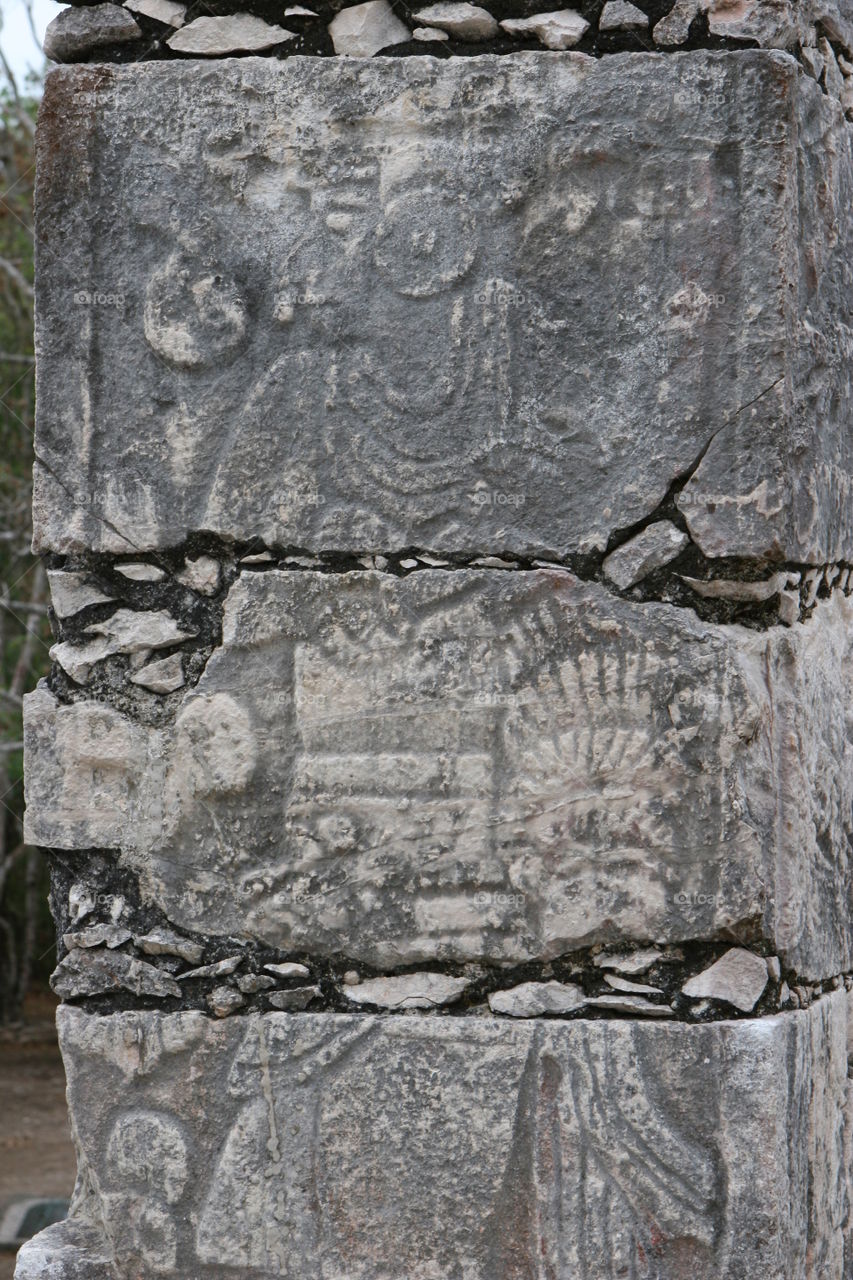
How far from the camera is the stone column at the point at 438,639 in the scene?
6.37 ft

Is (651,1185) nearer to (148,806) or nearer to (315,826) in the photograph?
(315,826)

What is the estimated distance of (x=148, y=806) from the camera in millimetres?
2086

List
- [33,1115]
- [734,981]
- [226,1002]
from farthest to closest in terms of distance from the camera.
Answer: [33,1115] < [226,1002] < [734,981]

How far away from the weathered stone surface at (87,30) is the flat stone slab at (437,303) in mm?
55

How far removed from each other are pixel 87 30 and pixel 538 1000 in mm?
1537

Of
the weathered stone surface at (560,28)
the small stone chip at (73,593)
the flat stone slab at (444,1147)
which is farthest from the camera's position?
the small stone chip at (73,593)

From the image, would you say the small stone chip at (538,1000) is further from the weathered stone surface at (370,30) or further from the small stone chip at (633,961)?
the weathered stone surface at (370,30)

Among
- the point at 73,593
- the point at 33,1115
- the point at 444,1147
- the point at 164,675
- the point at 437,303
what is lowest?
the point at 33,1115

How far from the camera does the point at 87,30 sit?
2123 mm

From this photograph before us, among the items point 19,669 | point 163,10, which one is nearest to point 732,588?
point 163,10

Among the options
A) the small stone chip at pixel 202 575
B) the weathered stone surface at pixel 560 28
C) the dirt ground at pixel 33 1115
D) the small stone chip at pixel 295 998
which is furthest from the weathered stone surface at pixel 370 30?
the dirt ground at pixel 33 1115

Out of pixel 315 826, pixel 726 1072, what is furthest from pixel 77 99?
pixel 726 1072

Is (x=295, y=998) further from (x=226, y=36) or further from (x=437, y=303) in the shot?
(x=226, y=36)

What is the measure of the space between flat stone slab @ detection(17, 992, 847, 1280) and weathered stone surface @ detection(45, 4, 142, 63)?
1410 millimetres
